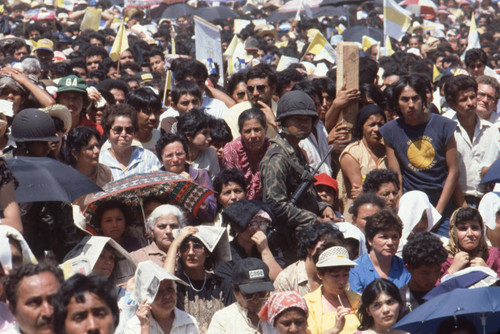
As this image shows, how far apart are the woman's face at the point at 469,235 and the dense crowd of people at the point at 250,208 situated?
0.01 meters

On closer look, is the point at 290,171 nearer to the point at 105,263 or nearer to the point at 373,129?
the point at 373,129

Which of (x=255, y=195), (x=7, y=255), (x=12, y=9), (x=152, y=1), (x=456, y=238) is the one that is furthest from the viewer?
(x=12, y=9)

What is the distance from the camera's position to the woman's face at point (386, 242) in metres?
7.18

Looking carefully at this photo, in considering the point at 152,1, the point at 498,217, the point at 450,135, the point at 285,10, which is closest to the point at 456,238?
the point at 498,217

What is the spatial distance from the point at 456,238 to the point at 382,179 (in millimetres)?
793

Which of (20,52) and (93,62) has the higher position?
(20,52)

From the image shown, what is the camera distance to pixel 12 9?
87.2 feet

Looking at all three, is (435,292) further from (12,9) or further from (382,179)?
(12,9)

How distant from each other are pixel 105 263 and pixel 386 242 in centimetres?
198

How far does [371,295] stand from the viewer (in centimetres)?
641

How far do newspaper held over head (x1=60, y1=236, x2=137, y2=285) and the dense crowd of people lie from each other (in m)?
0.01

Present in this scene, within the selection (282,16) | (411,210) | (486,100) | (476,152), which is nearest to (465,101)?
(476,152)

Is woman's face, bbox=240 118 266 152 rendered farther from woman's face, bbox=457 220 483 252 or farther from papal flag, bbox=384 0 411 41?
papal flag, bbox=384 0 411 41

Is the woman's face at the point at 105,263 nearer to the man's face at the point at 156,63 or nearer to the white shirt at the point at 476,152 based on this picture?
the white shirt at the point at 476,152
